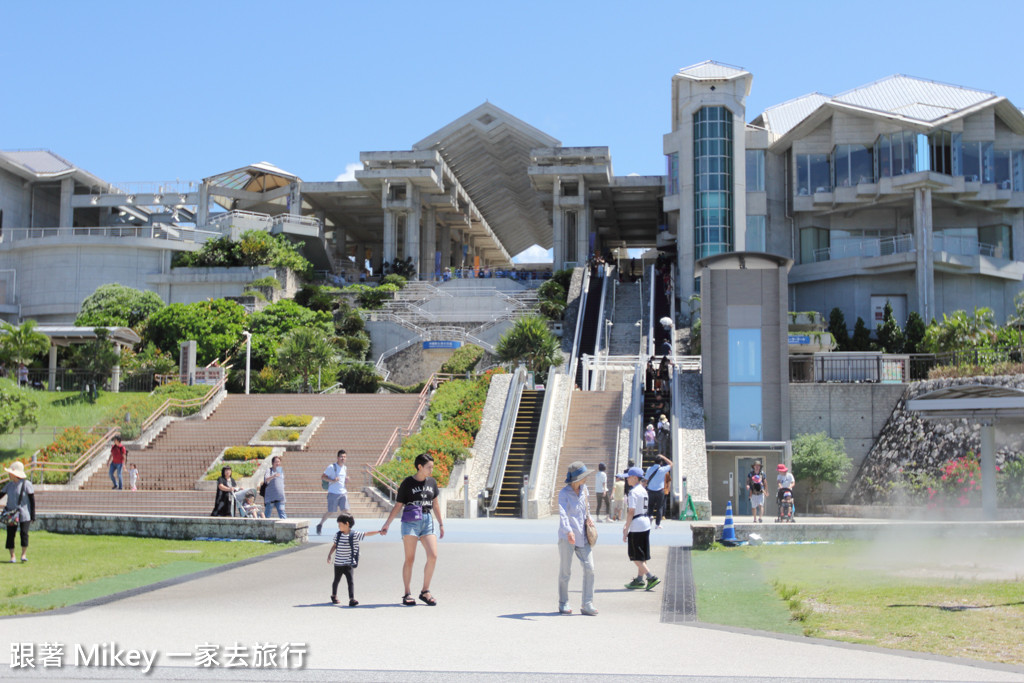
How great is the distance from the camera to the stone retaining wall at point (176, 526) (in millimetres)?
15539

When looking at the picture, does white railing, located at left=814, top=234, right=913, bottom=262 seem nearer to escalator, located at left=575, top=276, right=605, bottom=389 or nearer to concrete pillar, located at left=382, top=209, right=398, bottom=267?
escalator, located at left=575, top=276, right=605, bottom=389

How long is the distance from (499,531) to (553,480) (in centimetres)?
569

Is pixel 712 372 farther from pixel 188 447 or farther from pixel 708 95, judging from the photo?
pixel 708 95

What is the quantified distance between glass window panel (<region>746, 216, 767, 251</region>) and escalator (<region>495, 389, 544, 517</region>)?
77.6ft

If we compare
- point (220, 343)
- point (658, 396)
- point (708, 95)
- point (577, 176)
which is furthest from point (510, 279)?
point (658, 396)

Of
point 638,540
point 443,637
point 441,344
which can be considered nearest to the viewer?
point 443,637

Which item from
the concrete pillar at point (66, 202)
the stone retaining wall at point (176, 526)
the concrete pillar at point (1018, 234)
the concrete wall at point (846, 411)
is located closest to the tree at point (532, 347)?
the concrete wall at point (846, 411)

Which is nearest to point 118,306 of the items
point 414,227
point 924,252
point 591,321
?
point 414,227

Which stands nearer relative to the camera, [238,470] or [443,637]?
[443,637]

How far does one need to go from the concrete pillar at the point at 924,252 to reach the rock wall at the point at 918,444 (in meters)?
18.5

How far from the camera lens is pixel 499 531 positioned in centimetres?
1814

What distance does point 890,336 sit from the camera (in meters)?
41.5

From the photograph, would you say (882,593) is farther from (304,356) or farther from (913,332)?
(913,332)

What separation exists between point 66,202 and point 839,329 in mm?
44956
